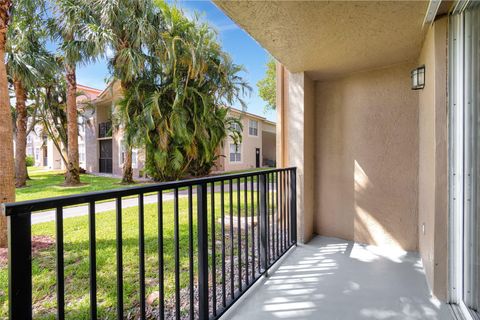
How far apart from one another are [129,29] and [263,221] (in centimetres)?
892

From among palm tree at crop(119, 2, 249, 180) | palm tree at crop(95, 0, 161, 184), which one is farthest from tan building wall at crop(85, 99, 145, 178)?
palm tree at crop(95, 0, 161, 184)

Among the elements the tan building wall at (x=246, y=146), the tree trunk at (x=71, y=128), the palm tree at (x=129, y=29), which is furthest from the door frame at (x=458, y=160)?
the tan building wall at (x=246, y=146)

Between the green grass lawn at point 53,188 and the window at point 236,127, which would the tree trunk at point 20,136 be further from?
the window at point 236,127

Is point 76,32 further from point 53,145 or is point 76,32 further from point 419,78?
point 53,145

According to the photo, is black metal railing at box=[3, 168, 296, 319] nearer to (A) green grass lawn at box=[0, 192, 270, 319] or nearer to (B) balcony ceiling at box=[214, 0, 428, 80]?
(A) green grass lawn at box=[0, 192, 270, 319]

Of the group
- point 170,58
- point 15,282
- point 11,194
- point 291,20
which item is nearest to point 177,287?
point 15,282

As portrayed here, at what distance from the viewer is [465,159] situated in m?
1.83

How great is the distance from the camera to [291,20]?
6.89 feet

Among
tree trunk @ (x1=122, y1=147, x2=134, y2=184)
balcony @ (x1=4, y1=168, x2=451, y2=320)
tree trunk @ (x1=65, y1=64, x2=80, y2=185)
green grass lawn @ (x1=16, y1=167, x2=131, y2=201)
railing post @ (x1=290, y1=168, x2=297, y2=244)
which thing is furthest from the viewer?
tree trunk @ (x1=122, y1=147, x2=134, y2=184)

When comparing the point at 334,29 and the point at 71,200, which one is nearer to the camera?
the point at 71,200

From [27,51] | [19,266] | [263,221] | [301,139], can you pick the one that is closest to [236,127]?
[27,51]

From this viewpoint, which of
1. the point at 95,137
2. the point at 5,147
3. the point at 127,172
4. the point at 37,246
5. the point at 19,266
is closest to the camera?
the point at 19,266

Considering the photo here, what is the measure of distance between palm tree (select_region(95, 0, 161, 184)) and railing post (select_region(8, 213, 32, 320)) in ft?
29.4

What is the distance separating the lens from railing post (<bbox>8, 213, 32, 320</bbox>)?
0.80m
